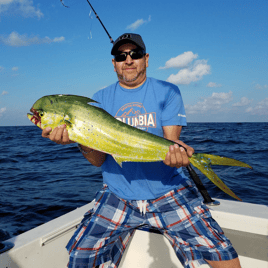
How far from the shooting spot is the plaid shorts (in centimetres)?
236

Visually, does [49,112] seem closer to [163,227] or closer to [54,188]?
[163,227]

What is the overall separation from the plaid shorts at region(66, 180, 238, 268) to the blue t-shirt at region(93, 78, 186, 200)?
110 millimetres

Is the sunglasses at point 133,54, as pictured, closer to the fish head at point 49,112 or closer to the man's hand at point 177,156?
the fish head at point 49,112

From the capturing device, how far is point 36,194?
8.12 metres

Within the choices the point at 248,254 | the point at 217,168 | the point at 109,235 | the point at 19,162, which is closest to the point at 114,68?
the point at 109,235

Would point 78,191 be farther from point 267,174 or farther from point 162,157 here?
point 267,174

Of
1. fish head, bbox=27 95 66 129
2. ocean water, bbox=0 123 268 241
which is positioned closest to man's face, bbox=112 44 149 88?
fish head, bbox=27 95 66 129

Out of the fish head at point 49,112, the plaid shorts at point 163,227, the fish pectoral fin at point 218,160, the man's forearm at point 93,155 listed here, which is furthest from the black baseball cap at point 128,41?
the plaid shorts at point 163,227

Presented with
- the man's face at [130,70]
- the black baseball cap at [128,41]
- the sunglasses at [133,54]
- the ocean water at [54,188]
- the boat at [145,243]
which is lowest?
the ocean water at [54,188]

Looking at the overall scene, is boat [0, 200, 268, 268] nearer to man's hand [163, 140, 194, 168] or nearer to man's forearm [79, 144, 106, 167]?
man's forearm [79, 144, 106, 167]

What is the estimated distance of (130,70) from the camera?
114 inches

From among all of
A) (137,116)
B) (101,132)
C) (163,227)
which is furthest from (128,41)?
(163,227)

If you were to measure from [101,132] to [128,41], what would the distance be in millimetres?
1352

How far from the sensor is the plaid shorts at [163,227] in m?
2.36
